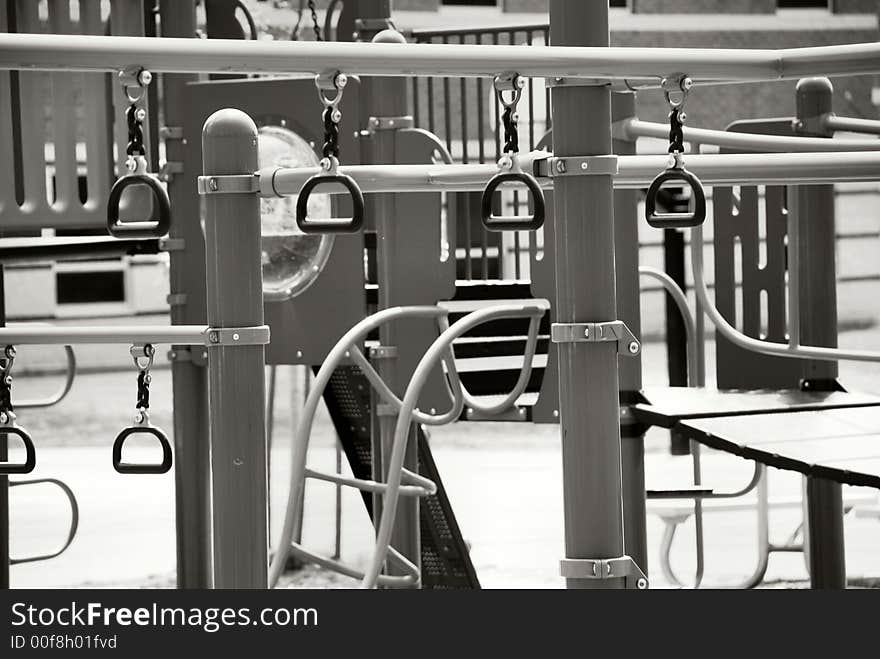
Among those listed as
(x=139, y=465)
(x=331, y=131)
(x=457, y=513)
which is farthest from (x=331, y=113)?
(x=457, y=513)

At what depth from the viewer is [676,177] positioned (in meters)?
1.82

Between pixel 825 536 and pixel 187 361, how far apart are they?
1.82 metres

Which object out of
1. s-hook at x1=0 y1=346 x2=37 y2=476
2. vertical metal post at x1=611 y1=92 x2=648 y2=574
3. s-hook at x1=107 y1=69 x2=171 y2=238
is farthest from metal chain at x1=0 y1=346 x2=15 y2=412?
vertical metal post at x1=611 y1=92 x2=648 y2=574

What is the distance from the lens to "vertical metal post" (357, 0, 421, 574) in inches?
145

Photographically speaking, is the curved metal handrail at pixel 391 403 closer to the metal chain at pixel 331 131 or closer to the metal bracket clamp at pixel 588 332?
the metal bracket clamp at pixel 588 332

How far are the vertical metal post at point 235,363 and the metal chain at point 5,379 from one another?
412 mm

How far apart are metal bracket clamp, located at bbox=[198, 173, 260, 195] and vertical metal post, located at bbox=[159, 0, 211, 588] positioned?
5.96ft

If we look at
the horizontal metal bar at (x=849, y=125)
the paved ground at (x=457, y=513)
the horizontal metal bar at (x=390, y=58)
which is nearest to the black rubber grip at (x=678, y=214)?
the horizontal metal bar at (x=390, y=58)

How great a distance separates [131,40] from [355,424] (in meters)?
2.83

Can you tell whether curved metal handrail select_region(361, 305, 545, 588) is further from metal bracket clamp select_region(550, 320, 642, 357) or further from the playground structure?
metal bracket clamp select_region(550, 320, 642, 357)

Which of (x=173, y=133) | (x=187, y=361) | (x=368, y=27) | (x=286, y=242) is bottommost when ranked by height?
(x=187, y=361)

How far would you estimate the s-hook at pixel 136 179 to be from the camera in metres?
1.73

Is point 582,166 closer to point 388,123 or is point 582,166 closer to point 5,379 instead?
point 5,379

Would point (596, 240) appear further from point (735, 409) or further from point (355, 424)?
point (355, 424)
